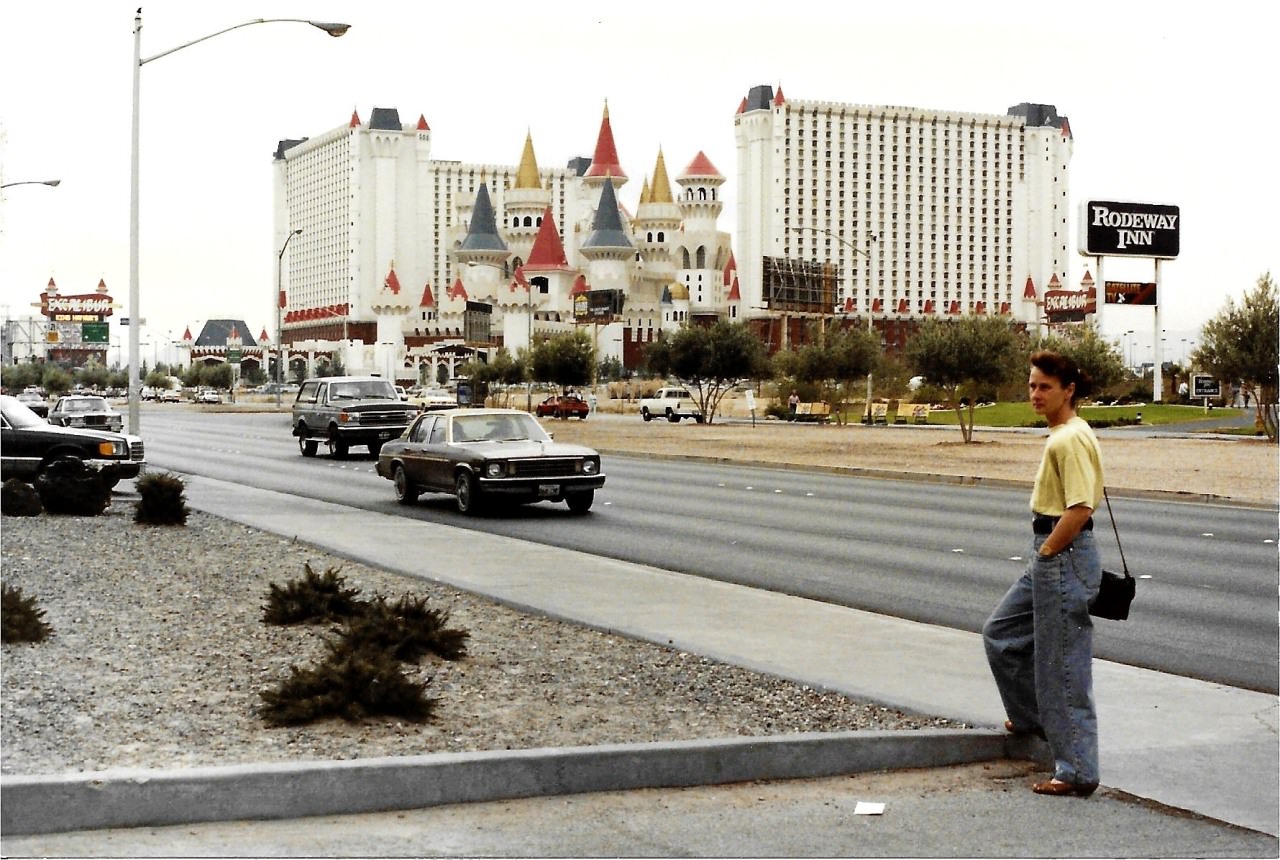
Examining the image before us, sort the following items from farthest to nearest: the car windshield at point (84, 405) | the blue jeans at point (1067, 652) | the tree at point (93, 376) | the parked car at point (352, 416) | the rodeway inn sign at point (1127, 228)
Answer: the tree at point (93, 376) < the rodeway inn sign at point (1127, 228) < the car windshield at point (84, 405) < the parked car at point (352, 416) < the blue jeans at point (1067, 652)

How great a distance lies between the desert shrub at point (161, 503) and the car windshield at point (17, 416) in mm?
4444

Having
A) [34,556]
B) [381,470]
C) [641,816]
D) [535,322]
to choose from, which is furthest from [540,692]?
[535,322]

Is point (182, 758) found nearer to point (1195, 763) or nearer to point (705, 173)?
point (1195, 763)

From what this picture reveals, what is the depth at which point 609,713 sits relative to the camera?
7594 mm

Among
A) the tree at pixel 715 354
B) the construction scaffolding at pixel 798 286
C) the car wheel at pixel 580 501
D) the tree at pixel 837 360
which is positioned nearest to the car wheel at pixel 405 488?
the car wheel at pixel 580 501

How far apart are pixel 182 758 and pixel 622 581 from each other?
280 inches

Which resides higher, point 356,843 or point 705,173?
point 705,173

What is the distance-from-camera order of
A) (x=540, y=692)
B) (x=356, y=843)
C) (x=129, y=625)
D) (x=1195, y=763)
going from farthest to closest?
(x=129, y=625), (x=540, y=692), (x=1195, y=763), (x=356, y=843)

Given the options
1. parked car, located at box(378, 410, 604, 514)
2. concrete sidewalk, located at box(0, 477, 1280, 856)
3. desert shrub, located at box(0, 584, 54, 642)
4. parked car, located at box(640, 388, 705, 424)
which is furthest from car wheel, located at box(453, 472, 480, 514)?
parked car, located at box(640, 388, 705, 424)

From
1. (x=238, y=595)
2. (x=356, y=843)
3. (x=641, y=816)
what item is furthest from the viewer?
(x=238, y=595)

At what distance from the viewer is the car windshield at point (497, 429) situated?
70.0 ft

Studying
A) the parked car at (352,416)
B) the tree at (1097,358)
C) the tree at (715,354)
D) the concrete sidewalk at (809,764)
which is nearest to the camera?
the concrete sidewalk at (809,764)

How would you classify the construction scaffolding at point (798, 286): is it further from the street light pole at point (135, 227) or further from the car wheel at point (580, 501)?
the car wheel at point (580, 501)

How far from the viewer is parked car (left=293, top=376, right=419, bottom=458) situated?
34.7 metres
